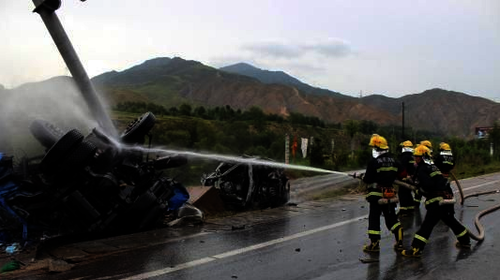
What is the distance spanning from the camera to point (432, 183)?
7125 mm

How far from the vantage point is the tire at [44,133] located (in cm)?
802

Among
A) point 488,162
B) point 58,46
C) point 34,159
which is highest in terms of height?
point 58,46

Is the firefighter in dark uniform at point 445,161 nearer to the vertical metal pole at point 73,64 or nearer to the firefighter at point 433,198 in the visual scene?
the firefighter at point 433,198

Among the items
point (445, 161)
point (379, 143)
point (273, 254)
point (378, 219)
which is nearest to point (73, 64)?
point (273, 254)

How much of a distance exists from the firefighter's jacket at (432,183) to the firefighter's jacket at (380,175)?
0.40m

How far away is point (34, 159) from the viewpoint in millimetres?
7957

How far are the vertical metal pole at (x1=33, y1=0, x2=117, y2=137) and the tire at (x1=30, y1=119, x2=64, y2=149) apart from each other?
1092 millimetres

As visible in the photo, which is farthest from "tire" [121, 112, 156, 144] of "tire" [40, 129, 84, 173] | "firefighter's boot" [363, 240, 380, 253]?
"firefighter's boot" [363, 240, 380, 253]

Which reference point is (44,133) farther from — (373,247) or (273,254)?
(373,247)

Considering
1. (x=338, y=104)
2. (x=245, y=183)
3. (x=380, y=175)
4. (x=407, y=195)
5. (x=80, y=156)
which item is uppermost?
(x=338, y=104)

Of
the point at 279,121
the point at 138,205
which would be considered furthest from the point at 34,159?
the point at 279,121

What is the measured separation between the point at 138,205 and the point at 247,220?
2322 mm

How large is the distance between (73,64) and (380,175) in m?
5.71

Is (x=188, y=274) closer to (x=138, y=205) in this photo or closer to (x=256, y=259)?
(x=256, y=259)
